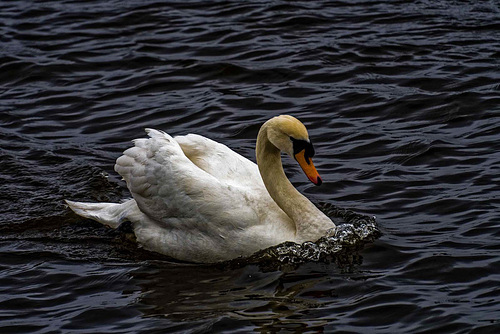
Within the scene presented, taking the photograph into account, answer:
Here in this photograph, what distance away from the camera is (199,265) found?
26.8 ft

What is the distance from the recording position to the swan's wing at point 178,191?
8031mm

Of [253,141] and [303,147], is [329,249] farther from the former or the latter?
[253,141]

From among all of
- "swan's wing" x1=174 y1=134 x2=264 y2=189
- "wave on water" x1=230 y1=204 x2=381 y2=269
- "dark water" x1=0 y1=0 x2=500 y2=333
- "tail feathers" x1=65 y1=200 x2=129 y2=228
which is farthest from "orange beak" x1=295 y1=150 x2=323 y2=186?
"tail feathers" x1=65 y1=200 x2=129 y2=228

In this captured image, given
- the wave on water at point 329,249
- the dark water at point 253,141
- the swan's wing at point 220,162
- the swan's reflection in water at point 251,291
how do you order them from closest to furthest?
the swan's reflection in water at point 251,291 < the dark water at point 253,141 < the wave on water at point 329,249 < the swan's wing at point 220,162

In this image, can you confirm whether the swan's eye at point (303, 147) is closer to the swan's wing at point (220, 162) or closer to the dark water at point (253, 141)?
the swan's wing at point (220, 162)

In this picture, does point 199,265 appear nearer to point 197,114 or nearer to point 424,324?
point 424,324

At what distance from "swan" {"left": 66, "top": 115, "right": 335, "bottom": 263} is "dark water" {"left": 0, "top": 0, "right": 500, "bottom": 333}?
22 centimetres

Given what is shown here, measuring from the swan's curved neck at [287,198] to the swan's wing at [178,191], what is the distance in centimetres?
30

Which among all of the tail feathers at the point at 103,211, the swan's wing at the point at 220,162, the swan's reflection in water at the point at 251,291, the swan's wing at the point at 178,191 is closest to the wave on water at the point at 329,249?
the swan's reflection in water at the point at 251,291

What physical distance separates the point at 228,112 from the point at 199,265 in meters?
3.92

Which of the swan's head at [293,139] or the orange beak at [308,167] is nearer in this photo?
the swan's head at [293,139]

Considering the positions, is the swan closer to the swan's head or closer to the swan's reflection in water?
the swan's head

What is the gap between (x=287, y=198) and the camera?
828 centimetres

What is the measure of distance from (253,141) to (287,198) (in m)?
2.76
